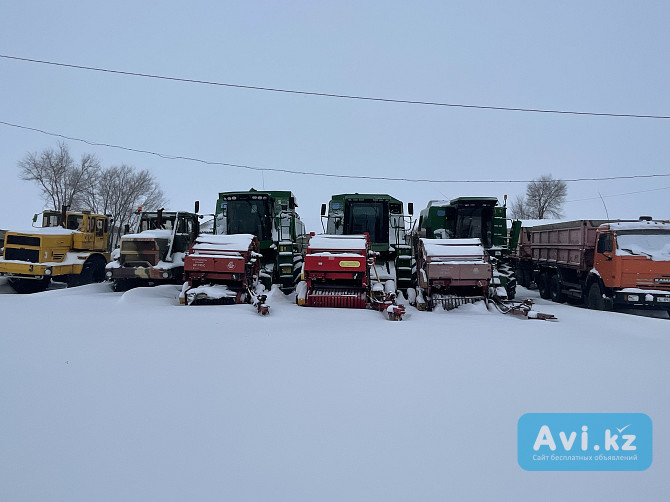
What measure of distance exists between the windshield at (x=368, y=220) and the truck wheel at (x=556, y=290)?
6.64 meters

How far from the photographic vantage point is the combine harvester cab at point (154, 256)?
1293 cm

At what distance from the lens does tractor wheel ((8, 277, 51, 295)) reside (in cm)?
1480

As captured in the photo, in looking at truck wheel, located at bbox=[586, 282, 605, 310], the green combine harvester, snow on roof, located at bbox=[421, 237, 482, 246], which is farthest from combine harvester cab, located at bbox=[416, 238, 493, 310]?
truck wheel, located at bbox=[586, 282, 605, 310]

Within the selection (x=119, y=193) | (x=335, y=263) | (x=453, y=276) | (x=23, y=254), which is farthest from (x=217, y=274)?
(x=119, y=193)

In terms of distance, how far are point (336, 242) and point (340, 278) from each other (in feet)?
3.33

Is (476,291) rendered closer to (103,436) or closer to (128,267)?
(103,436)

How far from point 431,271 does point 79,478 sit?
8572 mm

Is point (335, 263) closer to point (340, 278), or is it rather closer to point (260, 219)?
point (340, 278)

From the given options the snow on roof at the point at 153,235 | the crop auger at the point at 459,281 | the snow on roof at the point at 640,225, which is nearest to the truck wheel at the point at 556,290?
the snow on roof at the point at 640,225

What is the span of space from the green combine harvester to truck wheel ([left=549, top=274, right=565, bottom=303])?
2.54 metres

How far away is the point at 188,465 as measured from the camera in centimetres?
299

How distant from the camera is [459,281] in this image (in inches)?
404

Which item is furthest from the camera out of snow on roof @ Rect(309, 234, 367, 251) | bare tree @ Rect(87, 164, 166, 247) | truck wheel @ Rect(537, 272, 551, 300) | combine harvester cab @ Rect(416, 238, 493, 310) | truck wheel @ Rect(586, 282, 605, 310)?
bare tree @ Rect(87, 164, 166, 247)

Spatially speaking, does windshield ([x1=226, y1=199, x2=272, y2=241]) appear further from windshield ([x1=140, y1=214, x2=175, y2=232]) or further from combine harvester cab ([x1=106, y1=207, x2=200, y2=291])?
windshield ([x1=140, y1=214, x2=175, y2=232])
